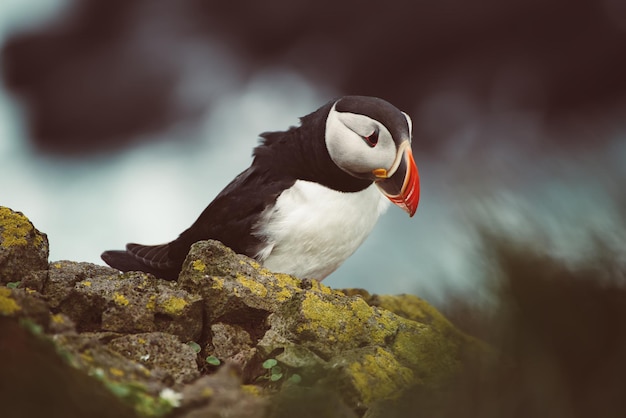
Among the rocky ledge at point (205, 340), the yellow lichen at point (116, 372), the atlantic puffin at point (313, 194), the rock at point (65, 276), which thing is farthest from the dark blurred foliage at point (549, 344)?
the atlantic puffin at point (313, 194)

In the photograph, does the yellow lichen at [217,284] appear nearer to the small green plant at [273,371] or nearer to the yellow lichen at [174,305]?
the yellow lichen at [174,305]

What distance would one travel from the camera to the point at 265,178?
6641 millimetres

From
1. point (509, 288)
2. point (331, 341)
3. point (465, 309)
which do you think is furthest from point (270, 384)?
point (509, 288)

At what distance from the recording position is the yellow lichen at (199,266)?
4566 mm

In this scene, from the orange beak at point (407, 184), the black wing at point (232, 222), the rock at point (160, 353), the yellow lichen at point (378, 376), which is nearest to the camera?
the yellow lichen at point (378, 376)

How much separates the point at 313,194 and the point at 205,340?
2338 mm

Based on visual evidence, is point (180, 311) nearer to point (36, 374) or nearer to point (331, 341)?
point (331, 341)

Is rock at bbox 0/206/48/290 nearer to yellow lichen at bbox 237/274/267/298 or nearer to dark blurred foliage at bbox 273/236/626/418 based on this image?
yellow lichen at bbox 237/274/267/298

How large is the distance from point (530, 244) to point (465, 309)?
36 cm

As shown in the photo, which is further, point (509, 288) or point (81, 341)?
point (81, 341)

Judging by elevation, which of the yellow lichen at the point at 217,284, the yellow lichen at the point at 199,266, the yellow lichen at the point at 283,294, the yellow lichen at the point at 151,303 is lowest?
the yellow lichen at the point at 151,303

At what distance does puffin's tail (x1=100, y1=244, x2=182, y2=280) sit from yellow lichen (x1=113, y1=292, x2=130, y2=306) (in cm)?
233

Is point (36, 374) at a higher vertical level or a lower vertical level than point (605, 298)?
lower

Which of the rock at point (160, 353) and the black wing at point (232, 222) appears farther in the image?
the black wing at point (232, 222)
